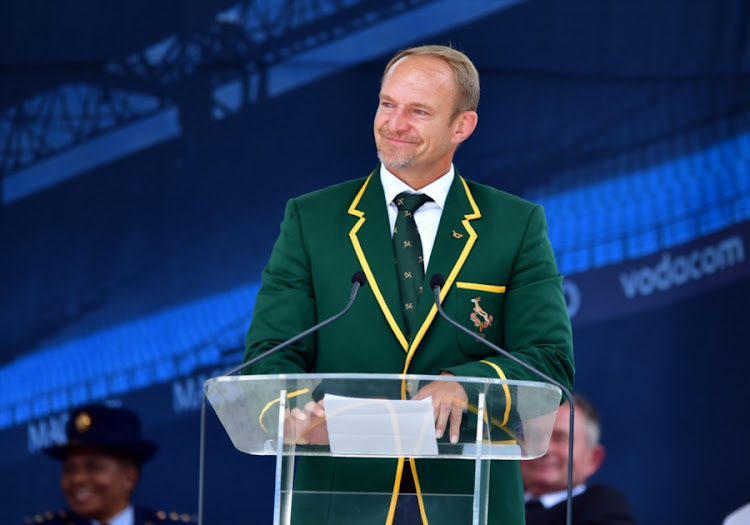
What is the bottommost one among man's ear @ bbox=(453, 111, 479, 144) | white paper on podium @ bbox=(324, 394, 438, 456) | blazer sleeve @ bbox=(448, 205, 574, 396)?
white paper on podium @ bbox=(324, 394, 438, 456)

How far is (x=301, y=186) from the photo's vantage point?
4547 millimetres

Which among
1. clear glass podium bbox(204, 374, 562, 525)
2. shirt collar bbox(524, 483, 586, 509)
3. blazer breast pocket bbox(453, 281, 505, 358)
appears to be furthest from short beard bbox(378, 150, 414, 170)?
shirt collar bbox(524, 483, 586, 509)

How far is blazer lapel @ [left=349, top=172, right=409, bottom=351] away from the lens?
2172 millimetres

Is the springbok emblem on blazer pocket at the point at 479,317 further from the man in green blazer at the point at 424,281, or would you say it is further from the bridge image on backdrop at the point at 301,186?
the bridge image on backdrop at the point at 301,186

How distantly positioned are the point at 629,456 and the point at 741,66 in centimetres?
155

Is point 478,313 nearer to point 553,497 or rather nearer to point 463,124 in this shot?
point 463,124

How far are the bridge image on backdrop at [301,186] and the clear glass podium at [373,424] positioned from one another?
260 centimetres

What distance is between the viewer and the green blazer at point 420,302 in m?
2.13

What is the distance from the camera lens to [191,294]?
4496mm

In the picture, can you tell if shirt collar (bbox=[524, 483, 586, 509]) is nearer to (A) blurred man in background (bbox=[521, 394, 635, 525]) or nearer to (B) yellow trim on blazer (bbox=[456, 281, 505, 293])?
(A) blurred man in background (bbox=[521, 394, 635, 525])

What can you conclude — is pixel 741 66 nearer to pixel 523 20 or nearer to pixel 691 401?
pixel 523 20

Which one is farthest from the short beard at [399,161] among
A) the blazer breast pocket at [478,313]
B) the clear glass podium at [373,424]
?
the clear glass podium at [373,424]

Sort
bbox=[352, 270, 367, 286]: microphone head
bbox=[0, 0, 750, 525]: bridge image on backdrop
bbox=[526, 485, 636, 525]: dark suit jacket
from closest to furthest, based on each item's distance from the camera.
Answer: bbox=[352, 270, 367, 286]: microphone head
bbox=[526, 485, 636, 525]: dark suit jacket
bbox=[0, 0, 750, 525]: bridge image on backdrop

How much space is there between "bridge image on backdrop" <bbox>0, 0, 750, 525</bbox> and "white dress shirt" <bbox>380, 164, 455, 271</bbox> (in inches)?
86.5
